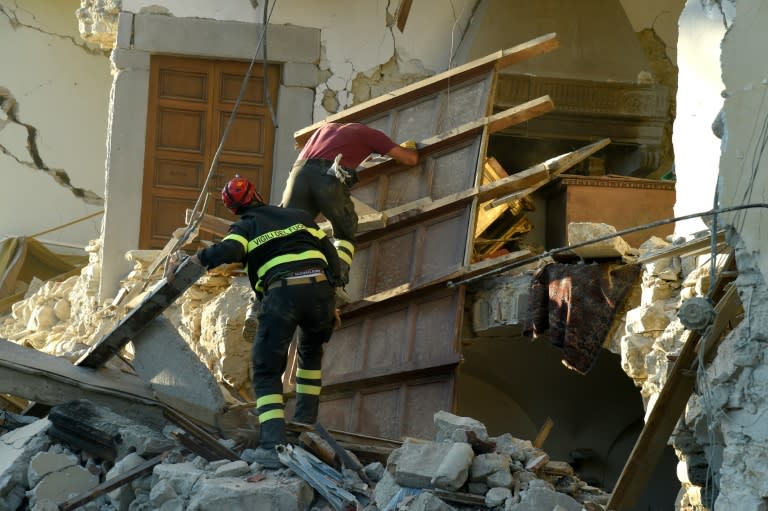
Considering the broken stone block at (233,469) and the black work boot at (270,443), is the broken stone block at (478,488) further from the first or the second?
the broken stone block at (233,469)

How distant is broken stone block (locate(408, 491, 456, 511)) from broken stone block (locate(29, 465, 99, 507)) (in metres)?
2.15

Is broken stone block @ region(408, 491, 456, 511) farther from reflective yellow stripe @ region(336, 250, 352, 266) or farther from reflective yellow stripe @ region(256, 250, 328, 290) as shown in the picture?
reflective yellow stripe @ region(336, 250, 352, 266)

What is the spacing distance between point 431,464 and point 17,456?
8.56ft

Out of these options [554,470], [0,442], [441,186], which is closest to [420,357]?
[441,186]

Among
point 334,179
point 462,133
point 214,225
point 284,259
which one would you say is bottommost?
point 284,259

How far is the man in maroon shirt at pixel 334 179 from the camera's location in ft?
32.0

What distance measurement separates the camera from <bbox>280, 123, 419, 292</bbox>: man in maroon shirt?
9.77 metres

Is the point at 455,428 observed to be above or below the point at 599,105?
below

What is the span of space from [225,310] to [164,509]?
430cm

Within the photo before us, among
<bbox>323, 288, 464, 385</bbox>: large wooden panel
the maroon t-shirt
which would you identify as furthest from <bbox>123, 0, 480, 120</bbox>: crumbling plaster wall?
<bbox>323, 288, 464, 385</bbox>: large wooden panel

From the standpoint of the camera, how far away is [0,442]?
825cm

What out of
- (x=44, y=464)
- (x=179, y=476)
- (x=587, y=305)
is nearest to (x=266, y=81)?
(x=587, y=305)

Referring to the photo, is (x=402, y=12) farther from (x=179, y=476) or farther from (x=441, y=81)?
(x=179, y=476)

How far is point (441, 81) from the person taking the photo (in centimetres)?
1131
